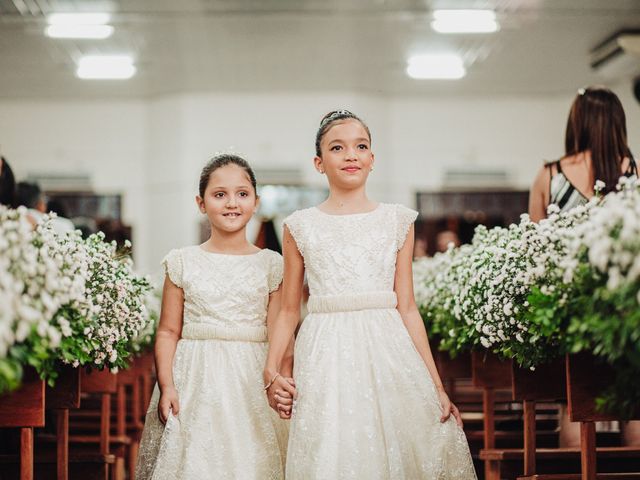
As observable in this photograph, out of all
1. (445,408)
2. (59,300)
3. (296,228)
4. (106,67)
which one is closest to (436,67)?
(106,67)

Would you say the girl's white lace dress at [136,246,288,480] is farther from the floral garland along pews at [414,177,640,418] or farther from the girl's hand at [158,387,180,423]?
the floral garland along pews at [414,177,640,418]

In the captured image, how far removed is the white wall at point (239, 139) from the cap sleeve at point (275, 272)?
9555 mm

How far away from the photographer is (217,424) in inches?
137

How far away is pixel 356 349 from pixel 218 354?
26.3 inches

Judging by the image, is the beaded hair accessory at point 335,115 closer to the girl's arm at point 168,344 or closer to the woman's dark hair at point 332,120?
the woman's dark hair at point 332,120

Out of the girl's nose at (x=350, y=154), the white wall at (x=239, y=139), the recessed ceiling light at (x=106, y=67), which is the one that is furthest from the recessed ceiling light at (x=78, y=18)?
the girl's nose at (x=350, y=154)

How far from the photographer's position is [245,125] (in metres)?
13.4

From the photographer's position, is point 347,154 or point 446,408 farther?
point 347,154

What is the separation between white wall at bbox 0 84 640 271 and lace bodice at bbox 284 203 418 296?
9.91 metres

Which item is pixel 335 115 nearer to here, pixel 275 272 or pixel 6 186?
pixel 275 272

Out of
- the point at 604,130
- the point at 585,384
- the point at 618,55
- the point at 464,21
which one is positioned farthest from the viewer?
the point at 618,55

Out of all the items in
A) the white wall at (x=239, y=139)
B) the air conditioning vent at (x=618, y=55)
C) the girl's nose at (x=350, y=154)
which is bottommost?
the girl's nose at (x=350, y=154)

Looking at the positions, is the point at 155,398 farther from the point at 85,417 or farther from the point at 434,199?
the point at 434,199

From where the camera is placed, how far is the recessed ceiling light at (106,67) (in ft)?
38.0
